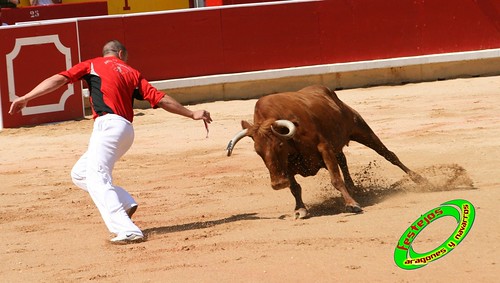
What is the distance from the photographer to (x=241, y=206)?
8773 millimetres

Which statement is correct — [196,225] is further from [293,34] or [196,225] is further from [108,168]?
[293,34]

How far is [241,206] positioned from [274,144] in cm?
112

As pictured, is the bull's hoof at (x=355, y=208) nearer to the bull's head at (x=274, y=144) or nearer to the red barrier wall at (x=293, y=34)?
the bull's head at (x=274, y=144)

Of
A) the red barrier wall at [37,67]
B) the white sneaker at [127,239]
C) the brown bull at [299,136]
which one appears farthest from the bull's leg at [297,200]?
the red barrier wall at [37,67]

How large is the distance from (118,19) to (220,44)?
145 centimetres

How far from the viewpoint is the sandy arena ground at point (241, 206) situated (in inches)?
260

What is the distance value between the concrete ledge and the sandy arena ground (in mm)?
985

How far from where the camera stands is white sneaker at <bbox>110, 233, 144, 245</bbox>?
7480 mm

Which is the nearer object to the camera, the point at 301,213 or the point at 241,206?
the point at 301,213

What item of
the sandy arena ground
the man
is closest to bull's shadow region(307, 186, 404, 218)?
the sandy arena ground

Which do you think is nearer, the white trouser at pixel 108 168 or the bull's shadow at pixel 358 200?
the white trouser at pixel 108 168

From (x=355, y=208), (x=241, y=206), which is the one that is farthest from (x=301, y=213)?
(x=241, y=206)

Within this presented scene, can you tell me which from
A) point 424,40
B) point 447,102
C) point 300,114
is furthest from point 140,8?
point 300,114

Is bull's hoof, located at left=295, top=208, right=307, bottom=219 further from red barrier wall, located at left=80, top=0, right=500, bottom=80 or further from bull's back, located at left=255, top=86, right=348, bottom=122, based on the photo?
red barrier wall, located at left=80, top=0, right=500, bottom=80
